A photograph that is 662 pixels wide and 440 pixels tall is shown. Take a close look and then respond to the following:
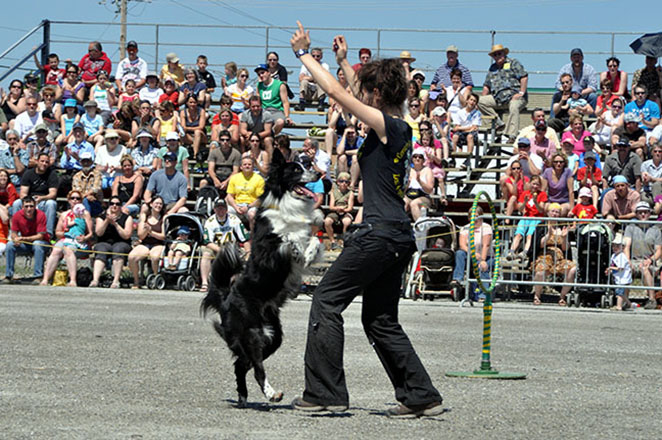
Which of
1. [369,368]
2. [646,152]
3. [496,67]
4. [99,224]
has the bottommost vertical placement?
[369,368]

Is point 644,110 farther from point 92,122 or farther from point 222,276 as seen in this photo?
point 222,276

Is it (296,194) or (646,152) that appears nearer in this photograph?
(296,194)

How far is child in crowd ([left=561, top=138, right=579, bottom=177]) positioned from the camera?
58.2ft

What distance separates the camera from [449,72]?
69.1 feet

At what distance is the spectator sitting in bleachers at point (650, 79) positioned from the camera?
19578 millimetres

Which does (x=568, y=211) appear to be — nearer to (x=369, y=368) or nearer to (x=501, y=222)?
(x=501, y=222)

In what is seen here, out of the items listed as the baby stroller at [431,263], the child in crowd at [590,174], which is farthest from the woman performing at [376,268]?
the child in crowd at [590,174]

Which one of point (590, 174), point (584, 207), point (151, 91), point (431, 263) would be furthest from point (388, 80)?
point (151, 91)

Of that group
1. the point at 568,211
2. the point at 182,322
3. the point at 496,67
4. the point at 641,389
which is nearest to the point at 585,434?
the point at 641,389

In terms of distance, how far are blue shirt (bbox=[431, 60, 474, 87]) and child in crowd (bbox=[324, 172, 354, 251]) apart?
4602mm

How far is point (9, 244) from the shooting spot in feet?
57.3

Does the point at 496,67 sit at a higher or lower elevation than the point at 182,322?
Result: higher

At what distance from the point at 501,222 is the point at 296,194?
31.9 feet

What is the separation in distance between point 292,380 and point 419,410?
5.78 feet
